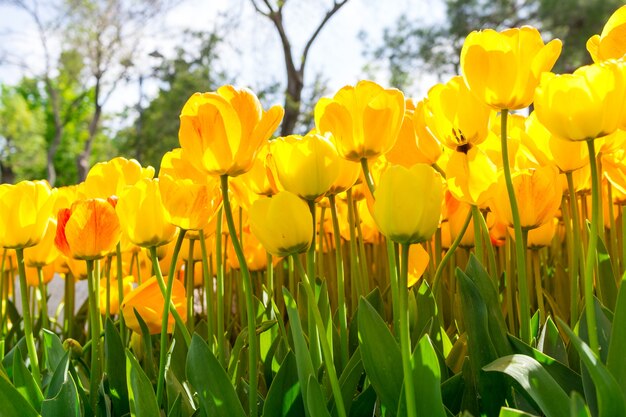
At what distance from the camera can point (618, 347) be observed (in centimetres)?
58

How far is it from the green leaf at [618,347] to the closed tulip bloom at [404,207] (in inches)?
6.9

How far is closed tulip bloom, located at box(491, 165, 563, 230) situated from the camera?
754 millimetres

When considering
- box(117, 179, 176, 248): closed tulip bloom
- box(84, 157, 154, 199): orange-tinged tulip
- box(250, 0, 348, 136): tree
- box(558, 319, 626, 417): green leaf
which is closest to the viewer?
box(558, 319, 626, 417): green leaf

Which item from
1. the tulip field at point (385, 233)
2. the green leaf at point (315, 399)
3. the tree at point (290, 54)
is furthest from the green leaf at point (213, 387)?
the tree at point (290, 54)

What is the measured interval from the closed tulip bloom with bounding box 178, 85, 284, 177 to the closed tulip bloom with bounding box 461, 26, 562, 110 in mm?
225

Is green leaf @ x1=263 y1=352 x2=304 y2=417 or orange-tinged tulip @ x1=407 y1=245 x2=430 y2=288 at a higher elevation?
orange-tinged tulip @ x1=407 y1=245 x2=430 y2=288

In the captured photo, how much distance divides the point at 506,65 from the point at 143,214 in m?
0.42

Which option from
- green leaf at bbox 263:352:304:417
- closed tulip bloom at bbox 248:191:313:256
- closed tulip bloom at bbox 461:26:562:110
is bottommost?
green leaf at bbox 263:352:304:417

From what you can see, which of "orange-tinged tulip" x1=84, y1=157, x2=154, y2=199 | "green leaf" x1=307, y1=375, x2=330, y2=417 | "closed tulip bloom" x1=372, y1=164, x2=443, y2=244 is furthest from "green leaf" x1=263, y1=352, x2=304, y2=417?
"orange-tinged tulip" x1=84, y1=157, x2=154, y2=199

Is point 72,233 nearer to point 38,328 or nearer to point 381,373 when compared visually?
point 381,373

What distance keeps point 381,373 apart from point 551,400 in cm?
16

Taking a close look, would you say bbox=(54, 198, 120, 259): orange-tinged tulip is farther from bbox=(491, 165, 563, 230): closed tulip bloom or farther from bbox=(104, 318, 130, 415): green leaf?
bbox=(491, 165, 563, 230): closed tulip bloom

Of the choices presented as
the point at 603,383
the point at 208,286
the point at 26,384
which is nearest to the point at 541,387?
the point at 603,383

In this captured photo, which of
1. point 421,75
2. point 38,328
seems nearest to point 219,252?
point 38,328
